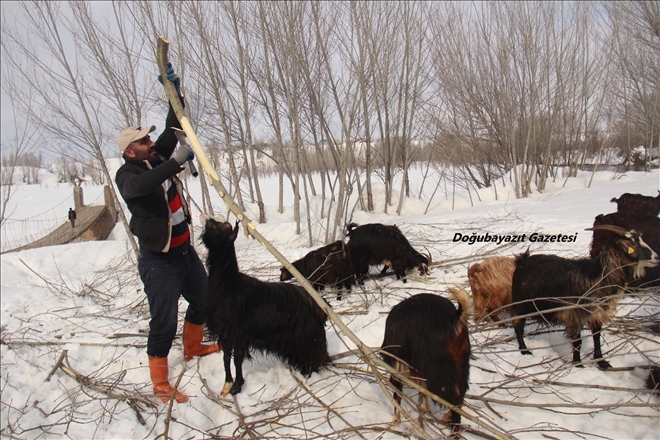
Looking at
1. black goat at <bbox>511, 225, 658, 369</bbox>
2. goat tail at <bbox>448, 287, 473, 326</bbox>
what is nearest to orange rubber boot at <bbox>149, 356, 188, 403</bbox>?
goat tail at <bbox>448, 287, 473, 326</bbox>

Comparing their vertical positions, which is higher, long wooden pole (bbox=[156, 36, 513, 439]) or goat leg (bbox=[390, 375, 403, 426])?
long wooden pole (bbox=[156, 36, 513, 439])

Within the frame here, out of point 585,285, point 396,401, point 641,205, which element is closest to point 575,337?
point 585,285

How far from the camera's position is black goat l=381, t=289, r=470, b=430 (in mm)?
2273

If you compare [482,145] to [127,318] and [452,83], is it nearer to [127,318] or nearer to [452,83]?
[452,83]

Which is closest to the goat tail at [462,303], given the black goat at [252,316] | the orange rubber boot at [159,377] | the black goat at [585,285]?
the black goat at [585,285]

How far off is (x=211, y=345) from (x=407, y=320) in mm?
2009

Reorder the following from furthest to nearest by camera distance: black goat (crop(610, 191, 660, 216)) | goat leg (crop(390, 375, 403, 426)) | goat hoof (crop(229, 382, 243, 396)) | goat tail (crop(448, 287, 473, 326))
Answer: black goat (crop(610, 191, 660, 216)), goat hoof (crop(229, 382, 243, 396)), goat leg (crop(390, 375, 403, 426)), goat tail (crop(448, 287, 473, 326))

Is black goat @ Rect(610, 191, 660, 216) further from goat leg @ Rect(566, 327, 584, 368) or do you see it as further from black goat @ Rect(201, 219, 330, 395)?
black goat @ Rect(201, 219, 330, 395)

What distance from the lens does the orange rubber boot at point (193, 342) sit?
3.48 m

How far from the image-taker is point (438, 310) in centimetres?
239

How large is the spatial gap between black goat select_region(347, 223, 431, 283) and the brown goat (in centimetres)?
125

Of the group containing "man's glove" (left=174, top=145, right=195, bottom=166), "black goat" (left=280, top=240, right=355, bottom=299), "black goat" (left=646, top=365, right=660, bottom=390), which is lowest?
"black goat" (left=646, top=365, right=660, bottom=390)

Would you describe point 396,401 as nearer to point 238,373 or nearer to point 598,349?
point 238,373

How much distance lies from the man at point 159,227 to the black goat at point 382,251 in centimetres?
234
